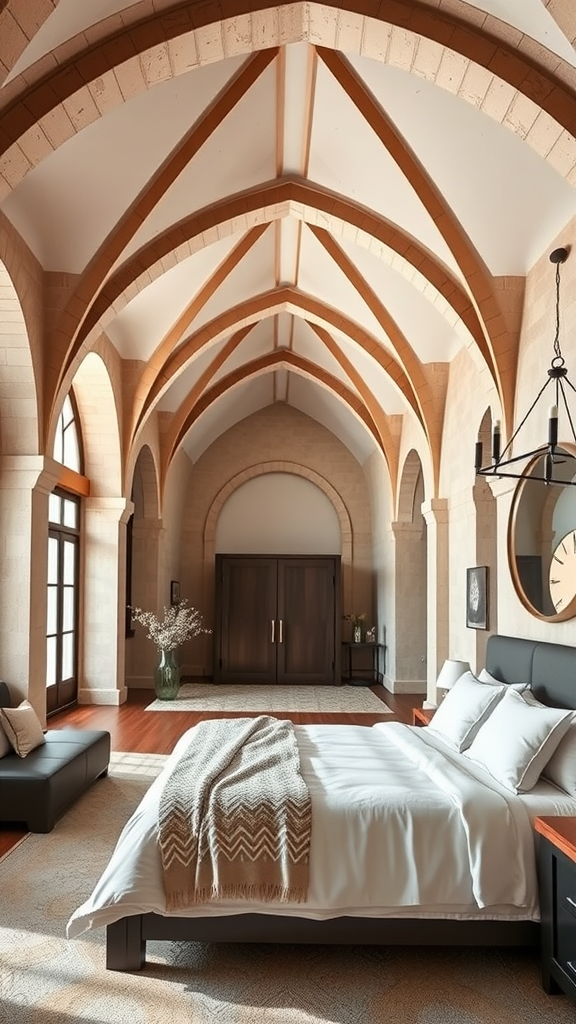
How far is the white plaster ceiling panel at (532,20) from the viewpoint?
12.0ft

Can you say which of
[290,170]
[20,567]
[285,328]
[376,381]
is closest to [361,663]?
[376,381]

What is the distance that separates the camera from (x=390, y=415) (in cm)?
1065

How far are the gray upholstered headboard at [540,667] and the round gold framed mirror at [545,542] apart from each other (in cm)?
25

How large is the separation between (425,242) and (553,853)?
4.73 m

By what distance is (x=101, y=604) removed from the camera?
9258mm

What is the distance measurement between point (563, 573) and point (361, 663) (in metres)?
8.36

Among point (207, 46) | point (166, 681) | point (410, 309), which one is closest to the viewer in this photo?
point (207, 46)

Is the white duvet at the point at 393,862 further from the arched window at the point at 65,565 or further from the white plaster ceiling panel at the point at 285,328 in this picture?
the white plaster ceiling panel at the point at 285,328

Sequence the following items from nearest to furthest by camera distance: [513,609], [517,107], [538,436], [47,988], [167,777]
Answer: [47,988] < [167,777] < [517,107] < [538,436] < [513,609]

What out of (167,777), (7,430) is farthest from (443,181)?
(167,777)

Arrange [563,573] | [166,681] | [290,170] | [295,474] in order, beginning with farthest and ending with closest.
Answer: [295,474]
[166,681]
[290,170]
[563,573]

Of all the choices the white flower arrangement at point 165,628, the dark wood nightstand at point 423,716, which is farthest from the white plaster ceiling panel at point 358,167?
the white flower arrangement at point 165,628

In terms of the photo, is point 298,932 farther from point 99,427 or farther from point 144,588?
point 144,588

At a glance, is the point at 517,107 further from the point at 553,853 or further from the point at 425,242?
the point at 553,853
